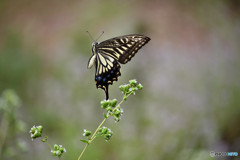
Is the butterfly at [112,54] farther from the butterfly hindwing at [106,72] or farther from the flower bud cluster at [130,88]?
the flower bud cluster at [130,88]

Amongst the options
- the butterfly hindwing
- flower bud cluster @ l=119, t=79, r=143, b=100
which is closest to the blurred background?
the butterfly hindwing

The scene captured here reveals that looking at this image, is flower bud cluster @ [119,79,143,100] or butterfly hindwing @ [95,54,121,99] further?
butterfly hindwing @ [95,54,121,99]

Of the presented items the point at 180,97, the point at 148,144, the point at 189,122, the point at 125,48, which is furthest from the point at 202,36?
the point at 125,48

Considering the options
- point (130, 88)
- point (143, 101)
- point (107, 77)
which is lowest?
point (130, 88)

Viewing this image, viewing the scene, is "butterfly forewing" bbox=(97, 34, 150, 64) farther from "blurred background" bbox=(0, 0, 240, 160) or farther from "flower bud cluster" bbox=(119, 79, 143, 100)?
"blurred background" bbox=(0, 0, 240, 160)

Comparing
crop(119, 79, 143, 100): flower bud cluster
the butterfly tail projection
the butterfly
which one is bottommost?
crop(119, 79, 143, 100): flower bud cluster

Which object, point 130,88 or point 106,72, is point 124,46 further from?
point 130,88

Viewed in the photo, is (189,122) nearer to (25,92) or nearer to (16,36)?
(25,92)

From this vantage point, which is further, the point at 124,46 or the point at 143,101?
the point at 143,101

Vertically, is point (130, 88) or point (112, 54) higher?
point (112, 54)

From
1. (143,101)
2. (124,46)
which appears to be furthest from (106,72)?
(143,101)
